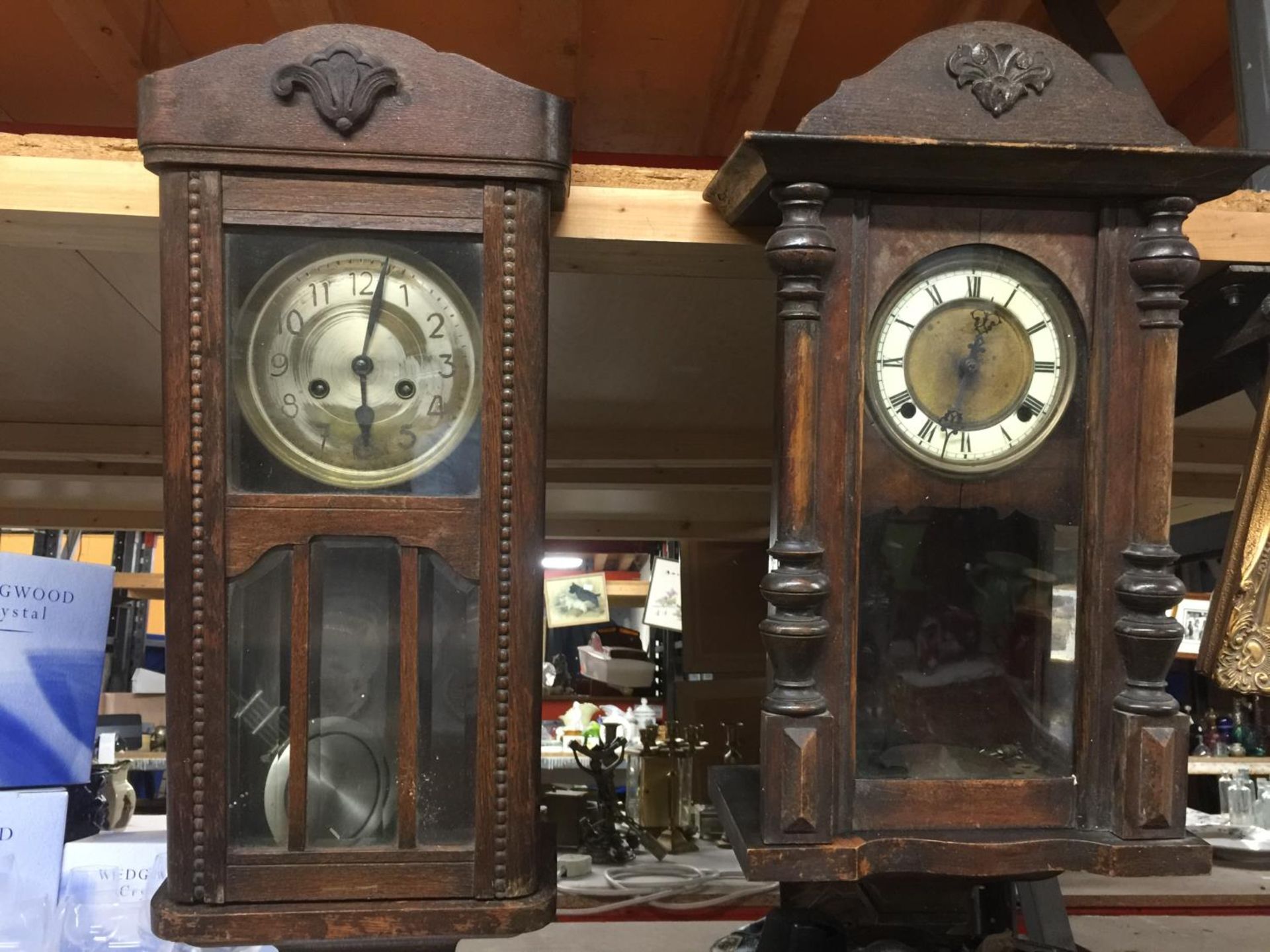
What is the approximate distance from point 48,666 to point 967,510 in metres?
1.01

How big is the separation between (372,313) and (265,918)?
54cm

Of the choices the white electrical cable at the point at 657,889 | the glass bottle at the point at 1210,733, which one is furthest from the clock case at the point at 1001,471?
the glass bottle at the point at 1210,733

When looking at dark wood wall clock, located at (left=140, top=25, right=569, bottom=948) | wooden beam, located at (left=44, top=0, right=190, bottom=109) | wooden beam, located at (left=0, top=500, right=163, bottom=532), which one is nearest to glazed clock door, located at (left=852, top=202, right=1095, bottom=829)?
dark wood wall clock, located at (left=140, top=25, right=569, bottom=948)

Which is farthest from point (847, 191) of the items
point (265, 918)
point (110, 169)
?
point (265, 918)

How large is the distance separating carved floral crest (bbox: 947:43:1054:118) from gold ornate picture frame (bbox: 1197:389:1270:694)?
1.43 feet

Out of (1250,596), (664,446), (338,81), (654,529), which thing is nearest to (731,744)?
(654,529)

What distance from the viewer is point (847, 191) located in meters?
0.96

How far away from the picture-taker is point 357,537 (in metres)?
0.97

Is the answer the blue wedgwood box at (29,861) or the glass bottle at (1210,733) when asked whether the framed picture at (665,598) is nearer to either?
the glass bottle at (1210,733)

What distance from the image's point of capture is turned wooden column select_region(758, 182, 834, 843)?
93 cm

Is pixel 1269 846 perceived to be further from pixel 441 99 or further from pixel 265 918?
pixel 441 99

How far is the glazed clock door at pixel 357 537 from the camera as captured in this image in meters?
0.96

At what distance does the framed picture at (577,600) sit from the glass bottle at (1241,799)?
153cm

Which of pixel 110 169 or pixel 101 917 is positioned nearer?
pixel 110 169
